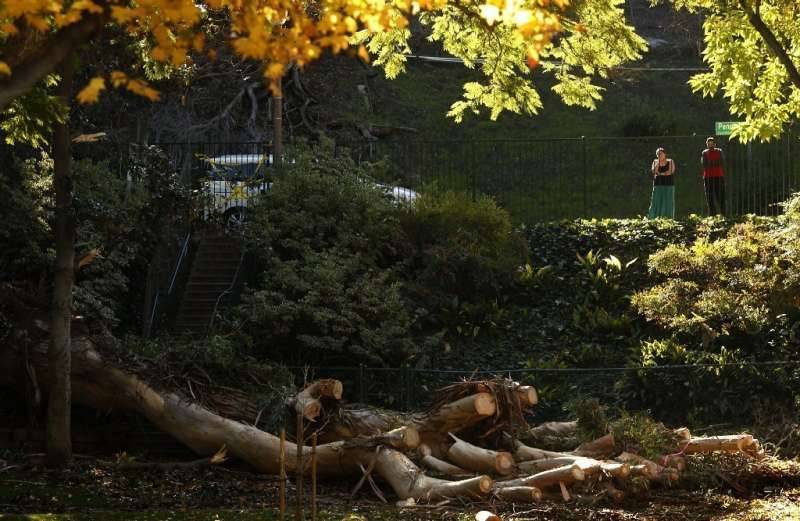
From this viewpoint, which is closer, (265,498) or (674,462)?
(265,498)

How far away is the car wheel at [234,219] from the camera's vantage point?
766 inches

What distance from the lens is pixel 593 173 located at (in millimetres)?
32812

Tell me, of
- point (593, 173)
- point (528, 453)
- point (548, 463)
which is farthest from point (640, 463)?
point (593, 173)

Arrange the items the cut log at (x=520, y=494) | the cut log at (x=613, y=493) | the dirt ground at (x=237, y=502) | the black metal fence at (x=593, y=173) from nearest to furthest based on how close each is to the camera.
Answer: the dirt ground at (x=237, y=502) → the cut log at (x=520, y=494) → the cut log at (x=613, y=493) → the black metal fence at (x=593, y=173)

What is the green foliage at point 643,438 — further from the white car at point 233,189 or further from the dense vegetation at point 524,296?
the white car at point 233,189

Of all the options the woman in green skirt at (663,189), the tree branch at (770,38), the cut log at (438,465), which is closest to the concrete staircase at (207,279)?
the cut log at (438,465)

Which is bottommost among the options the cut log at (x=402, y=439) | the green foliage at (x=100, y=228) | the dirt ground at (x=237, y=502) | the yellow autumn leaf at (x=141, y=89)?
the dirt ground at (x=237, y=502)

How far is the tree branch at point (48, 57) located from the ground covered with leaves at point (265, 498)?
4.06 metres

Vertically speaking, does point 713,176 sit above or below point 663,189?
above

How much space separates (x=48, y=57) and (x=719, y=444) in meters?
8.14

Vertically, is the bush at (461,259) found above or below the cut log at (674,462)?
above

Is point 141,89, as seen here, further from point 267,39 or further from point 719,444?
point 719,444

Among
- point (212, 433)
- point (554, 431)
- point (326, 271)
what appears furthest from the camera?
point (326, 271)

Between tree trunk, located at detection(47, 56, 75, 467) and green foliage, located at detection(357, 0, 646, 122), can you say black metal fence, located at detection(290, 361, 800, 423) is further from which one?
green foliage, located at detection(357, 0, 646, 122)
